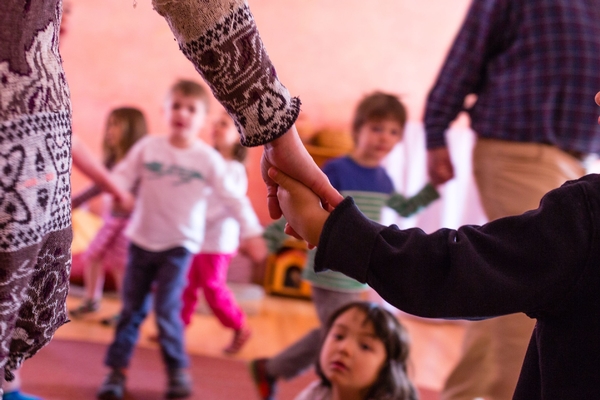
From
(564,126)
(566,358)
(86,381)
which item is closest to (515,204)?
(564,126)

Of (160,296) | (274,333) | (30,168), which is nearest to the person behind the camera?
(30,168)

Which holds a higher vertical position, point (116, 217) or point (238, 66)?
point (238, 66)

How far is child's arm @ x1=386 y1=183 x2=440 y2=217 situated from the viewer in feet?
6.72

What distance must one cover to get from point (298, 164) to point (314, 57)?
3811 millimetres

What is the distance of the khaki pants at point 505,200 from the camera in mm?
1417

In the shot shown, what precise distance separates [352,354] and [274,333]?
174 centimetres

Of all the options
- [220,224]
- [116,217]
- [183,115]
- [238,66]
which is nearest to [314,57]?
[116,217]

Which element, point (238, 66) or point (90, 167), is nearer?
point (238, 66)

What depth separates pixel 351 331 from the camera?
1.42 meters

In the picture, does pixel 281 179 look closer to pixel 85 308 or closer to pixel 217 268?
pixel 217 268

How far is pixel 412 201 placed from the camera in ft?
6.74

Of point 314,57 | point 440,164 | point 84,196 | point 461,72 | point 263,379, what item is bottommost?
point 263,379

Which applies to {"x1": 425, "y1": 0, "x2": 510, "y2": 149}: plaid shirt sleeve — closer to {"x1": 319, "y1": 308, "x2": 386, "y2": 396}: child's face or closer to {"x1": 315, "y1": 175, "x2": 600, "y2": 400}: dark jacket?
{"x1": 319, "y1": 308, "x2": 386, "y2": 396}: child's face

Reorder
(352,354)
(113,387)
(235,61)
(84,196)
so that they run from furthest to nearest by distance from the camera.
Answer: (84,196) → (113,387) → (352,354) → (235,61)
